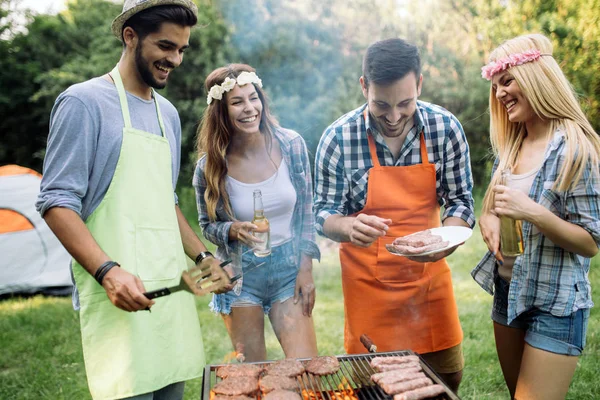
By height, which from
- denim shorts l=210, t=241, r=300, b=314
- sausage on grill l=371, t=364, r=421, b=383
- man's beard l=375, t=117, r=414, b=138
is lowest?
sausage on grill l=371, t=364, r=421, b=383

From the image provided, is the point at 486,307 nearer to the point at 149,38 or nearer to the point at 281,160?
the point at 281,160

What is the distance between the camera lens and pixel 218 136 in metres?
3.54

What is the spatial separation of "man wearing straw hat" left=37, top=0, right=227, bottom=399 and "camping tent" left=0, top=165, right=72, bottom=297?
4.84m

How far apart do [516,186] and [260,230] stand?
55.6 inches

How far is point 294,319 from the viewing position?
11.4ft

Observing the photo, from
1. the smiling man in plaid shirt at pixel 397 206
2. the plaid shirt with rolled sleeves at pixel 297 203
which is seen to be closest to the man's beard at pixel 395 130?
the smiling man in plaid shirt at pixel 397 206

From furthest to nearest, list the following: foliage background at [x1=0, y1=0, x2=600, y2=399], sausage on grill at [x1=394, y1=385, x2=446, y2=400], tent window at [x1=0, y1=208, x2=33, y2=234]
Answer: foliage background at [x1=0, y1=0, x2=600, y2=399] → tent window at [x1=0, y1=208, x2=33, y2=234] → sausage on grill at [x1=394, y1=385, x2=446, y2=400]

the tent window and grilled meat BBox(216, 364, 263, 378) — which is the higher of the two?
the tent window

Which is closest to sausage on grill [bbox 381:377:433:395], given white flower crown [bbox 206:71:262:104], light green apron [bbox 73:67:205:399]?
light green apron [bbox 73:67:205:399]

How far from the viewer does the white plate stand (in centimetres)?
288

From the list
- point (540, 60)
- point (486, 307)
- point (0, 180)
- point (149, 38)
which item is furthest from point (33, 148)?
point (540, 60)

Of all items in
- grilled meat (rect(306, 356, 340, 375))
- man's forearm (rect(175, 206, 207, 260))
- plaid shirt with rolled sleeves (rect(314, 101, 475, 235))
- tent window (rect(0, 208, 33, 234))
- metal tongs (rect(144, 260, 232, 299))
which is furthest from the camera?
tent window (rect(0, 208, 33, 234))

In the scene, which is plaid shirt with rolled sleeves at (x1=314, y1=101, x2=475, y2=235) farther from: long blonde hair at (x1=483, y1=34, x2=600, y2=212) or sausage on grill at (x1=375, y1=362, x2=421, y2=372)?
sausage on grill at (x1=375, y1=362, x2=421, y2=372)

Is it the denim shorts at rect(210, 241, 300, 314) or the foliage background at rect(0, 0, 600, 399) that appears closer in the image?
the denim shorts at rect(210, 241, 300, 314)
